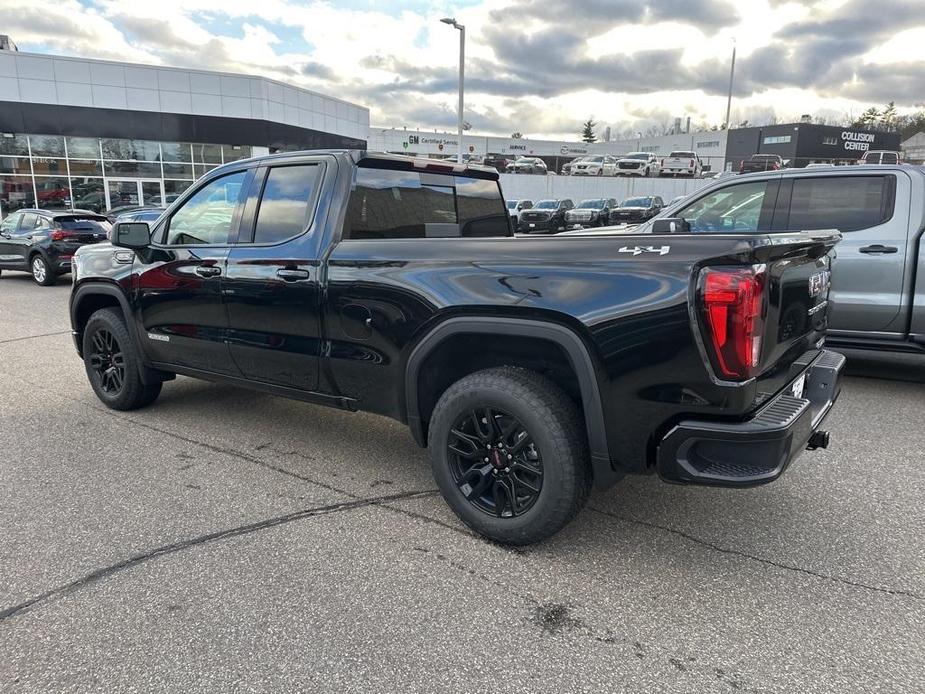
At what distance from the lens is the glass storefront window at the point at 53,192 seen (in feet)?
86.8

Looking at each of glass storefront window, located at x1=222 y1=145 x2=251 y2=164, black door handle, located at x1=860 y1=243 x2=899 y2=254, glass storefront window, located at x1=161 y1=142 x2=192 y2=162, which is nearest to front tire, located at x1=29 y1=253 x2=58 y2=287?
black door handle, located at x1=860 y1=243 x2=899 y2=254

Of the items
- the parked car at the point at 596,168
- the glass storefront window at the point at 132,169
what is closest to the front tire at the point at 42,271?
the glass storefront window at the point at 132,169

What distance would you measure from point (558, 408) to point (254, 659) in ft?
5.05

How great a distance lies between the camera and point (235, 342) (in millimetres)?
4082

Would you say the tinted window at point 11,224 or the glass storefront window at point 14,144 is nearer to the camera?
the tinted window at point 11,224

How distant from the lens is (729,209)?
6.01 meters

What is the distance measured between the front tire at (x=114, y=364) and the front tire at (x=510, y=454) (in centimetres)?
294

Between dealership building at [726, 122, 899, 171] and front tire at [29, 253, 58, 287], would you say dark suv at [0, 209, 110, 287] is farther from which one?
dealership building at [726, 122, 899, 171]

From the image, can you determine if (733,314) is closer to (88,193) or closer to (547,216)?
(547,216)

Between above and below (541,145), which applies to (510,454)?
below

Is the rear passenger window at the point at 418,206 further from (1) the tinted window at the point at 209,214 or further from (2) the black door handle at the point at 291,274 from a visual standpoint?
(1) the tinted window at the point at 209,214

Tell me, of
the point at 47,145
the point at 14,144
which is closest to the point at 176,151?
the point at 47,145

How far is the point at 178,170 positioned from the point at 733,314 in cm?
3080

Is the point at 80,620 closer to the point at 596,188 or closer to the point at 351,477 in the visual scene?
the point at 351,477
